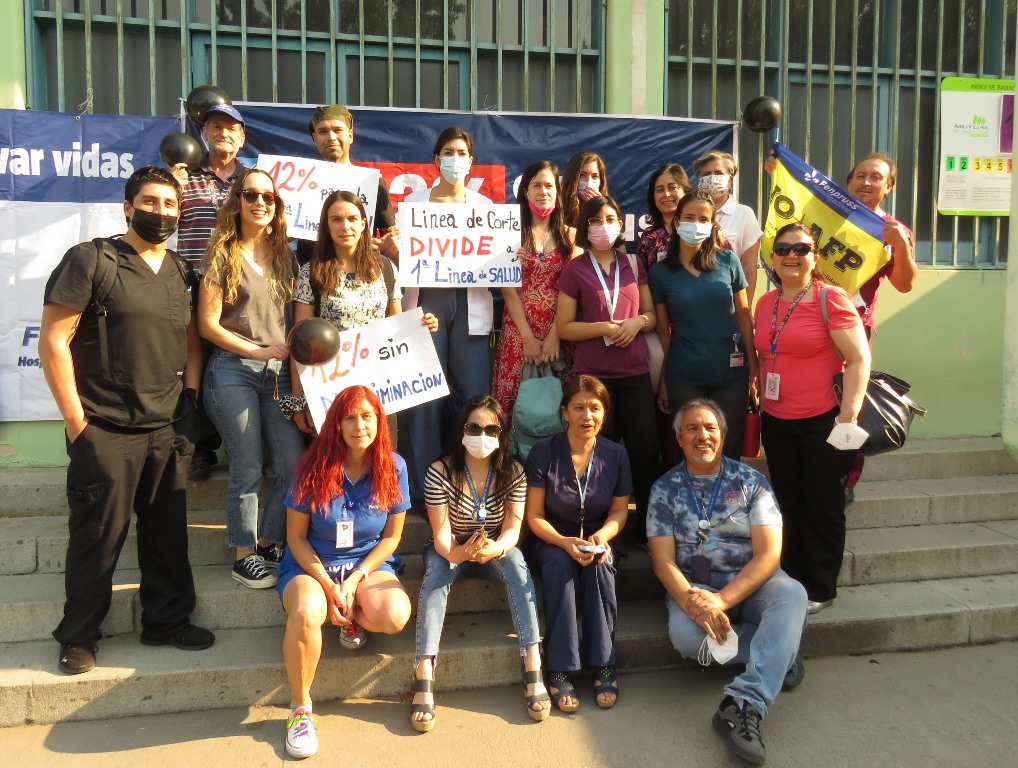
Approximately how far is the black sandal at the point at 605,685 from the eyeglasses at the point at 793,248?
2069mm

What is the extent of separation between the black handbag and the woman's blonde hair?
267 cm

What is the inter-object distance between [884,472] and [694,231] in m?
2.62

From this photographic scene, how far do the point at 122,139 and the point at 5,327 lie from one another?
1400 millimetres

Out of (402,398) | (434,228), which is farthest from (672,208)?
(402,398)

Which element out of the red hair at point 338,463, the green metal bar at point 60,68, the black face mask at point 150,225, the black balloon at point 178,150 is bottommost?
the red hair at point 338,463

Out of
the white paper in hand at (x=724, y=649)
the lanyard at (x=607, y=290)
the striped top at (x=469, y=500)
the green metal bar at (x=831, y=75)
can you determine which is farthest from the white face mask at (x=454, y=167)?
the green metal bar at (x=831, y=75)

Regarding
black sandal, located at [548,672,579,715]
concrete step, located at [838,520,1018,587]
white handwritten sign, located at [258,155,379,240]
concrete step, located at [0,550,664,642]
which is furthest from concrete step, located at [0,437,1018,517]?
black sandal, located at [548,672,579,715]

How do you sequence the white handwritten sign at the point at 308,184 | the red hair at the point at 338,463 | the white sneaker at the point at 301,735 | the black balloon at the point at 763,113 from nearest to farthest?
1. the white sneaker at the point at 301,735
2. the red hair at the point at 338,463
3. the white handwritten sign at the point at 308,184
4. the black balloon at the point at 763,113

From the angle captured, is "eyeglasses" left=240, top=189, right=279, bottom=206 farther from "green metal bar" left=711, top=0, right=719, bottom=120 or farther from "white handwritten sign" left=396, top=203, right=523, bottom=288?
"green metal bar" left=711, top=0, right=719, bottom=120

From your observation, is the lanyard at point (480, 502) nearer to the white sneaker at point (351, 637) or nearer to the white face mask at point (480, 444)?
the white face mask at point (480, 444)

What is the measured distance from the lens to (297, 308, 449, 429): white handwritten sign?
12.7ft

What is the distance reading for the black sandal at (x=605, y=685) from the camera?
3.43m

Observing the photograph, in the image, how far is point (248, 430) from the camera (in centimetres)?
373

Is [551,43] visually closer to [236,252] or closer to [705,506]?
[236,252]
